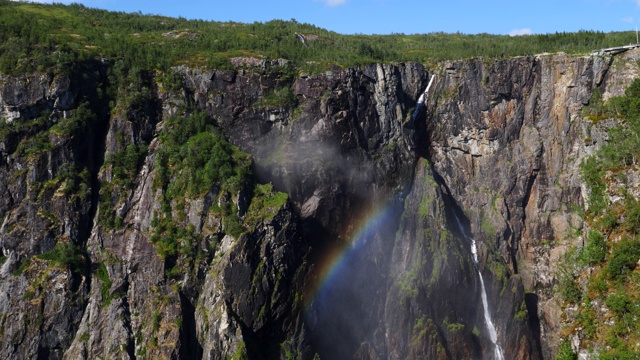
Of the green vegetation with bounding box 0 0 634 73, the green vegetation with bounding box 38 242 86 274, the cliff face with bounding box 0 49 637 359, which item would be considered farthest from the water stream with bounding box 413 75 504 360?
the green vegetation with bounding box 38 242 86 274

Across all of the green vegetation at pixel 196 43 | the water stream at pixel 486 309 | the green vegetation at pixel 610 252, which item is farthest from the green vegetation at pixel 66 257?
the green vegetation at pixel 610 252

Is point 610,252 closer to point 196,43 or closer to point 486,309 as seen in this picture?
point 486,309

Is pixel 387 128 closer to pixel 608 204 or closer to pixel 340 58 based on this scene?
pixel 340 58

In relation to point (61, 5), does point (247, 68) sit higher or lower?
lower

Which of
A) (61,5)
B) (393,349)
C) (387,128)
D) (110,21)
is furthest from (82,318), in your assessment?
(61,5)

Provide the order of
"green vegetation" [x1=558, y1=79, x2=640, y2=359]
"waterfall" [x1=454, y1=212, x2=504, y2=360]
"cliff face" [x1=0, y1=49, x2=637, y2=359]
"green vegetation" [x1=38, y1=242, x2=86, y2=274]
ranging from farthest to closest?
"waterfall" [x1=454, y1=212, x2=504, y2=360] → "green vegetation" [x1=38, y1=242, x2=86, y2=274] → "cliff face" [x1=0, y1=49, x2=637, y2=359] → "green vegetation" [x1=558, y1=79, x2=640, y2=359]

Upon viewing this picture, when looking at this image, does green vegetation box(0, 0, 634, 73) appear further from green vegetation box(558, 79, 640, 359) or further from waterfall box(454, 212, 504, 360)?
waterfall box(454, 212, 504, 360)

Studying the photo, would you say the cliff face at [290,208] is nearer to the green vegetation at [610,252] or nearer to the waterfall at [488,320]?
the waterfall at [488,320]
